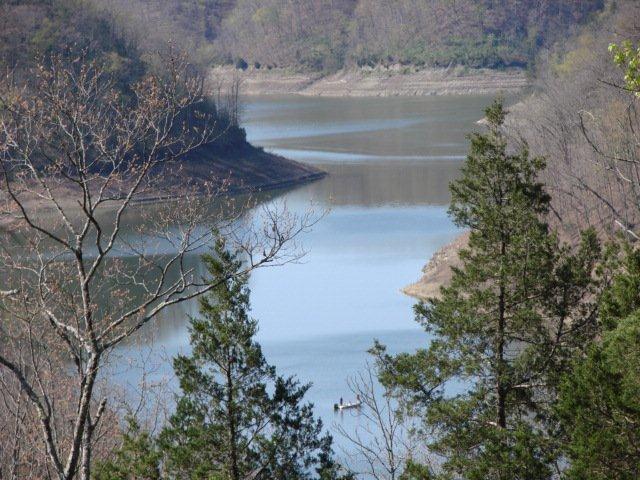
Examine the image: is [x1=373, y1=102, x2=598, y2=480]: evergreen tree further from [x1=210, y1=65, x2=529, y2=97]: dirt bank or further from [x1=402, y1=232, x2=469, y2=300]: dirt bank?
[x1=210, y1=65, x2=529, y2=97]: dirt bank

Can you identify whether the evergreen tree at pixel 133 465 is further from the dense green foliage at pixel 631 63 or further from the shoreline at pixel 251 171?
the shoreline at pixel 251 171

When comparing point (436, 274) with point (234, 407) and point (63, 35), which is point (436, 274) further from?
point (63, 35)

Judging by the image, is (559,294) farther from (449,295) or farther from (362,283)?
(362,283)

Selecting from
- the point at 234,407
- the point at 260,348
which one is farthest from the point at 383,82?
the point at 234,407

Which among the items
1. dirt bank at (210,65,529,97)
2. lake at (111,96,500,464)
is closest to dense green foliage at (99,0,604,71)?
dirt bank at (210,65,529,97)

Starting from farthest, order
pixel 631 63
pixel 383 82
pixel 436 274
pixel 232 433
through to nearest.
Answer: pixel 383 82, pixel 436 274, pixel 232 433, pixel 631 63

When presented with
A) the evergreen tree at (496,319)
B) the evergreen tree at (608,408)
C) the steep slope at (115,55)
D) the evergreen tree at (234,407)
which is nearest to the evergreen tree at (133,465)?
the evergreen tree at (234,407)
